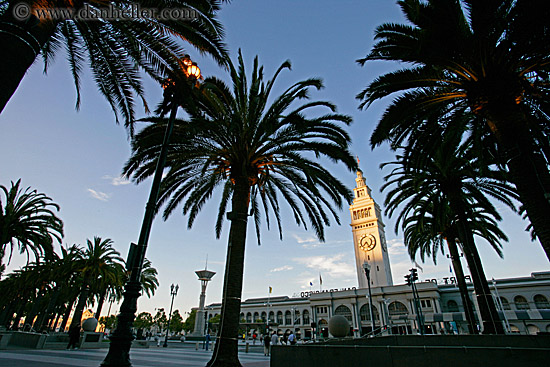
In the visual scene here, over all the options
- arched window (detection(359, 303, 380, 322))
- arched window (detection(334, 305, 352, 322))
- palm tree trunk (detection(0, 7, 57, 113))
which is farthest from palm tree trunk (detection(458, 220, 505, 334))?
arched window (detection(334, 305, 352, 322))

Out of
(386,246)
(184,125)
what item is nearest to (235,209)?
(184,125)

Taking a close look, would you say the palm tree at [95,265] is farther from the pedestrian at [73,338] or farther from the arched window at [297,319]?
the arched window at [297,319]

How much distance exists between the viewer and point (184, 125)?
11.0 m

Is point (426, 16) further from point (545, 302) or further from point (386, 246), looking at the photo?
point (386, 246)

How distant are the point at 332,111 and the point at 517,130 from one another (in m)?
6.06

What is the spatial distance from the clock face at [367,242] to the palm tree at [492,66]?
73636 millimetres

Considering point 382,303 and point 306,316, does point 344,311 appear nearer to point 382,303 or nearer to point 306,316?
point 382,303

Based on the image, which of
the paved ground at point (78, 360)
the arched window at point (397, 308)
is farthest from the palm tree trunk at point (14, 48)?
→ the arched window at point (397, 308)

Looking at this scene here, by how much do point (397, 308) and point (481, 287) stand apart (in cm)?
5245

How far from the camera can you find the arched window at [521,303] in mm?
50312

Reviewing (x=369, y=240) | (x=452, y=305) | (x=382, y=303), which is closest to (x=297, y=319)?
(x=382, y=303)

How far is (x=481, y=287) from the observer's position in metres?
14.3

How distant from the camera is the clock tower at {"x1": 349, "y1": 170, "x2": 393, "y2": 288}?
74.6 metres

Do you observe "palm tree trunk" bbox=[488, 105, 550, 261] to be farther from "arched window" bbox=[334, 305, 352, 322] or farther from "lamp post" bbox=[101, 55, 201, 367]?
"arched window" bbox=[334, 305, 352, 322]
